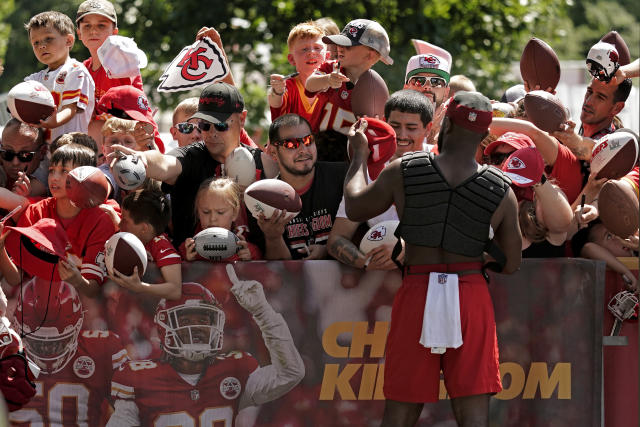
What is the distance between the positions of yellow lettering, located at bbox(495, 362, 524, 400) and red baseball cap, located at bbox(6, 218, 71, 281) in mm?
2502

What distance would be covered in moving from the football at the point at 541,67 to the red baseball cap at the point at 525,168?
1.38 meters

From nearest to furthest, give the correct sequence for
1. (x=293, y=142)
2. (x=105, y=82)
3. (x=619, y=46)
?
(x=293, y=142) < (x=619, y=46) < (x=105, y=82)

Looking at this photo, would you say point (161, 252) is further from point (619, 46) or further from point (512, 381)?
point (619, 46)

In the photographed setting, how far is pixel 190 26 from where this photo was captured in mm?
16781

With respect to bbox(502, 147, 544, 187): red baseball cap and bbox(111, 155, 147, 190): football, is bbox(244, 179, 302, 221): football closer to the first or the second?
bbox(111, 155, 147, 190): football

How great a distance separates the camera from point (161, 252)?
5.37 meters

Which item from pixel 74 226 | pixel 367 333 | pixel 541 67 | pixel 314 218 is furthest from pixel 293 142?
pixel 541 67

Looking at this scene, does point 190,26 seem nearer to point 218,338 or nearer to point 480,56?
point 480,56

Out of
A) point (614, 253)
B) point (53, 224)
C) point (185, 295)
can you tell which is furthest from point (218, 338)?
point (614, 253)

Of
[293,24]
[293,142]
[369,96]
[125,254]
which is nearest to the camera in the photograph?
[125,254]

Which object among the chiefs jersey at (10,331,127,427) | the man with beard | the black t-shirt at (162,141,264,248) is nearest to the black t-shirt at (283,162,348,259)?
the man with beard

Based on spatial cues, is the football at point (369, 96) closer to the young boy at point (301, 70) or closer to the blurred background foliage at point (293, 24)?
the young boy at point (301, 70)

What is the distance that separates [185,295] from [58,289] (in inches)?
27.1

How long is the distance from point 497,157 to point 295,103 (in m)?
1.52
